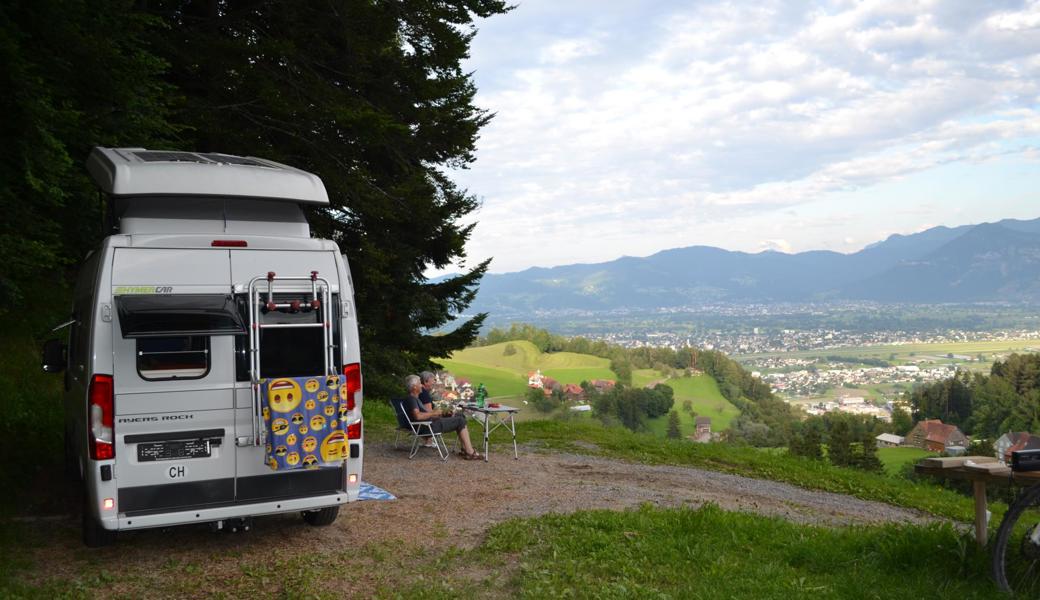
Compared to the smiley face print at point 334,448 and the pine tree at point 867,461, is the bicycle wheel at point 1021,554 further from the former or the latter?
the pine tree at point 867,461

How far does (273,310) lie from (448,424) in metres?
5.22

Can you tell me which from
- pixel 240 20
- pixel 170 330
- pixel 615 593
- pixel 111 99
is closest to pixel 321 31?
pixel 240 20

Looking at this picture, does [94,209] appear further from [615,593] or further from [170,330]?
[615,593]

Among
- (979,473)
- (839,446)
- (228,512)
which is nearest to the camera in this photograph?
(979,473)

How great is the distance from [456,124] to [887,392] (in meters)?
94.4

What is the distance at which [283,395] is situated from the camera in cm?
620

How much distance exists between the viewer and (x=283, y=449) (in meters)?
6.14

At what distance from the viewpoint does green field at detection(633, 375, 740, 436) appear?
54750mm

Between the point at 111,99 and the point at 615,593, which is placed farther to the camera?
the point at 111,99

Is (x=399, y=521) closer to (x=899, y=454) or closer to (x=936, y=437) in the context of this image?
(x=936, y=437)

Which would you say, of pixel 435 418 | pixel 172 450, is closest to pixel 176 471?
pixel 172 450

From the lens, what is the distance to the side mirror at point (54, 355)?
24.2 ft

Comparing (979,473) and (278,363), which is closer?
(979,473)

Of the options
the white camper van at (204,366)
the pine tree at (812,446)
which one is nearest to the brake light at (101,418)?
the white camper van at (204,366)
